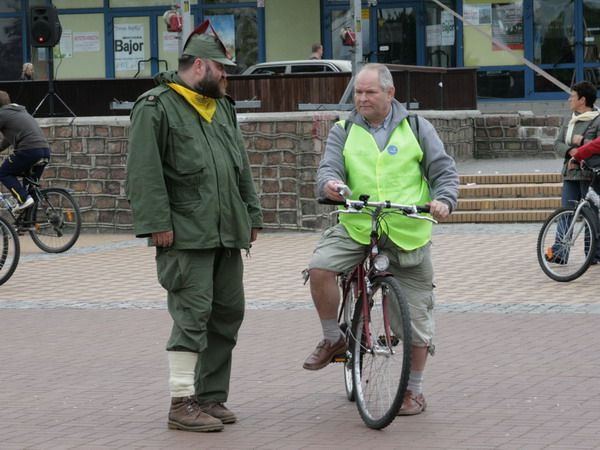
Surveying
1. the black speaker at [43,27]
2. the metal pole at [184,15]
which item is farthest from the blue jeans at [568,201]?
the black speaker at [43,27]

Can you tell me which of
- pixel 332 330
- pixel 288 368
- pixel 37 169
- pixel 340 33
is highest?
pixel 340 33

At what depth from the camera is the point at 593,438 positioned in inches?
226

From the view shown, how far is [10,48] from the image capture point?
102ft

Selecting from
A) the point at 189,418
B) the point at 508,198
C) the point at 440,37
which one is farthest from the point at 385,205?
the point at 440,37

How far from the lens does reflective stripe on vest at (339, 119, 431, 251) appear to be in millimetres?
6238

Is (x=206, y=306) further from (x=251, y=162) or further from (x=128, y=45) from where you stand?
(x=128, y=45)

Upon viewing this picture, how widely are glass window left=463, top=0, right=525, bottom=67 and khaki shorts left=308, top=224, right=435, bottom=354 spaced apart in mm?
21263

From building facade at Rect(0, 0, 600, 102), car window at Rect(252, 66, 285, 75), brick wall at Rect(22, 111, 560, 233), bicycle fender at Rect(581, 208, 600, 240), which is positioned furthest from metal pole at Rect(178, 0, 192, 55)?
building facade at Rect(0, 0, 600, 102)

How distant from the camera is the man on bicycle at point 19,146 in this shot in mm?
13977

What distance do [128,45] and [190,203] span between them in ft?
81.5

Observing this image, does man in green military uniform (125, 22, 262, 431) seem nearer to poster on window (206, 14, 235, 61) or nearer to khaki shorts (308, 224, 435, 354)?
khaki shorts (308, 224, 435, 354)

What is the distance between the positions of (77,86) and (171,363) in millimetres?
14357

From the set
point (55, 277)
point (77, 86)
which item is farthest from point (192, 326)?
point (77, 86)

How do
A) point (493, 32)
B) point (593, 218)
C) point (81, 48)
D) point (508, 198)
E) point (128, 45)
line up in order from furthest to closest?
point (81, 48) → point (128, 45) → point (493, 32) → point (508, 198) → point (593, 218)
